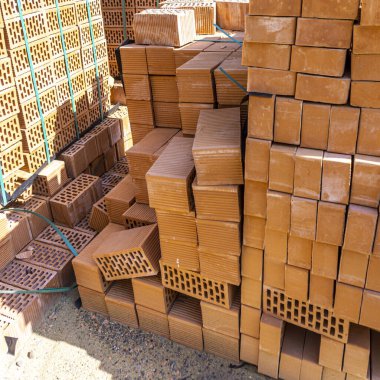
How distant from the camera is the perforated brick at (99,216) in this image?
646 centimetres

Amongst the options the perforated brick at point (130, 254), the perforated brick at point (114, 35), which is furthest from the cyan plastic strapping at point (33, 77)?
the perforated brick at point (114, 35)

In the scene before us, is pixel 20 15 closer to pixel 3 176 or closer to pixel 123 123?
pixel 3 176

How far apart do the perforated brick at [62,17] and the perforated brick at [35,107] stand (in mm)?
943

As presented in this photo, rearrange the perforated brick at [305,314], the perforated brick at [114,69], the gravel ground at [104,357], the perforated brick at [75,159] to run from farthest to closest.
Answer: the perforated brick at [114,69], the perforated brick at [75,159], the gravel ground at [104,357], the perforated brick at [305,314]

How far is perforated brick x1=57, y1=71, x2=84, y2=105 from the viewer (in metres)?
6.92

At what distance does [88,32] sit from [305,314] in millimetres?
5893

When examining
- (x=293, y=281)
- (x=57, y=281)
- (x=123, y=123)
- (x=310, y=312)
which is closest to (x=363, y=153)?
(x=293, y=281)

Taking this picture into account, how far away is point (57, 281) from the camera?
592cm

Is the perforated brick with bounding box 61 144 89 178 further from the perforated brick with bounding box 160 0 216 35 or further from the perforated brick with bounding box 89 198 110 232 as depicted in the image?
the perforated brick with bounding box 160 0 216 35

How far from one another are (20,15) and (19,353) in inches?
174

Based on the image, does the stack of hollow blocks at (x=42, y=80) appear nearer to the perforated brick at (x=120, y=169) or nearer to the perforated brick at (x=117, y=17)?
the perforated brick at (x=120, y=169)

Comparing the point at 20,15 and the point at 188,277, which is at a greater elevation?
the point at 20,15

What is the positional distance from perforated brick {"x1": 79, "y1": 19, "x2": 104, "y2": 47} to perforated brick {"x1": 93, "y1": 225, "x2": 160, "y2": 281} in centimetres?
381

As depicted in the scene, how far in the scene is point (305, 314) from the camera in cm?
441
